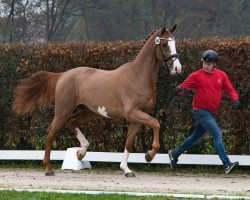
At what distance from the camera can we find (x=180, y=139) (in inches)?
420

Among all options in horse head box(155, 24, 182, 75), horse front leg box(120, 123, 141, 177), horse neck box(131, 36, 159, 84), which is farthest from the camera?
horse front leg box(120, 123, 141, 177)

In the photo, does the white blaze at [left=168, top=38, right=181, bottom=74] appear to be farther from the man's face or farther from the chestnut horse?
the man's face

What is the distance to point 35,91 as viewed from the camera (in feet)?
34.1

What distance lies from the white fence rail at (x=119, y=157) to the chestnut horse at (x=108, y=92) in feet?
1.20

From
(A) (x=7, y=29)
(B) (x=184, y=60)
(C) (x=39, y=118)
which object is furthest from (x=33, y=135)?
(A) (x=7, y=29)

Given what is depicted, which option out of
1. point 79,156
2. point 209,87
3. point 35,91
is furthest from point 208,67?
point 35,91

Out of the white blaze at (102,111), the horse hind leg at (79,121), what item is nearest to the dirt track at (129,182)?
the horse hind leg at (79,121)

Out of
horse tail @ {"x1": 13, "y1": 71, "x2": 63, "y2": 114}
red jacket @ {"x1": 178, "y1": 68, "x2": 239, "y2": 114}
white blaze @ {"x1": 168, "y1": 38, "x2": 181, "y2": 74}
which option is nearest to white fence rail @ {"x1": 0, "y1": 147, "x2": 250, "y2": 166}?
horse tail @ {"x1": 13, "y1": 71, "x2": 63, "y2": 114}

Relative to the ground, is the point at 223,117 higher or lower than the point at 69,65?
lower

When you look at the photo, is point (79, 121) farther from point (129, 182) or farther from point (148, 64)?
point (129, 182)

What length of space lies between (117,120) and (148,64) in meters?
1.63

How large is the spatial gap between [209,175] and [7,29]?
27.9 metres

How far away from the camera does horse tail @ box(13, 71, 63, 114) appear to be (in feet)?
33.9

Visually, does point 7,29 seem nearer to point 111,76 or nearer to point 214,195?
point 111,76
